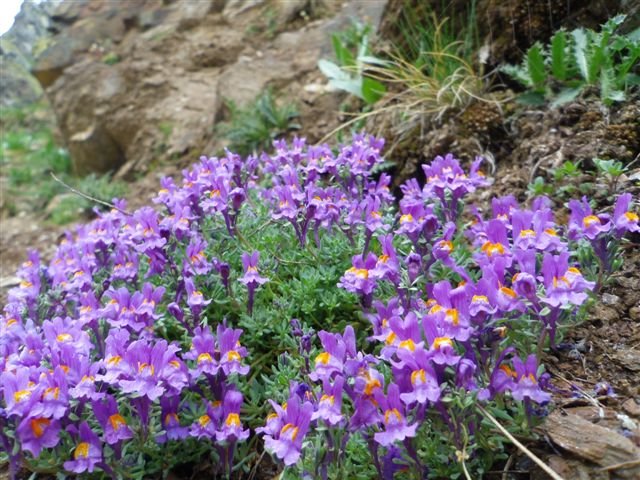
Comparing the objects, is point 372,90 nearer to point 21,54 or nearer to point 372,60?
point 372,60

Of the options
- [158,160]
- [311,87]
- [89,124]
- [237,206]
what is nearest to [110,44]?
[89,124]

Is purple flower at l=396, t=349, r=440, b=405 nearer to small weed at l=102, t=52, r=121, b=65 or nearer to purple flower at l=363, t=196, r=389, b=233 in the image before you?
purple flower at l=363, t=196, r=389, b=233

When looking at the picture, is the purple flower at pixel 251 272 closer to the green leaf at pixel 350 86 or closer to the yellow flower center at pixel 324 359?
the yellow flower center at pixel 324 359

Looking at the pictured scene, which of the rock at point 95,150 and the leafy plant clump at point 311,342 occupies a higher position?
the leafy plant clump at point 311,342

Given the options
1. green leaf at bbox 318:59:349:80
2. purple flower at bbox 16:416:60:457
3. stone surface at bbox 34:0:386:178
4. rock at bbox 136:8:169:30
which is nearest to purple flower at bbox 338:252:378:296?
purple flower at bbox 16:416:60:457

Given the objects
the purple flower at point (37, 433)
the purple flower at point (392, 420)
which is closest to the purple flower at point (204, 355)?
the purple flower at point (37, 433)

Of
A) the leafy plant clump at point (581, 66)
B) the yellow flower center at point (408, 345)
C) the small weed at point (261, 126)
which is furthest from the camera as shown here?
the small weed at point (261, 126)

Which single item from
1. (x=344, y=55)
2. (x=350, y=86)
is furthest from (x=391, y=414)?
(x=344, y=55)
